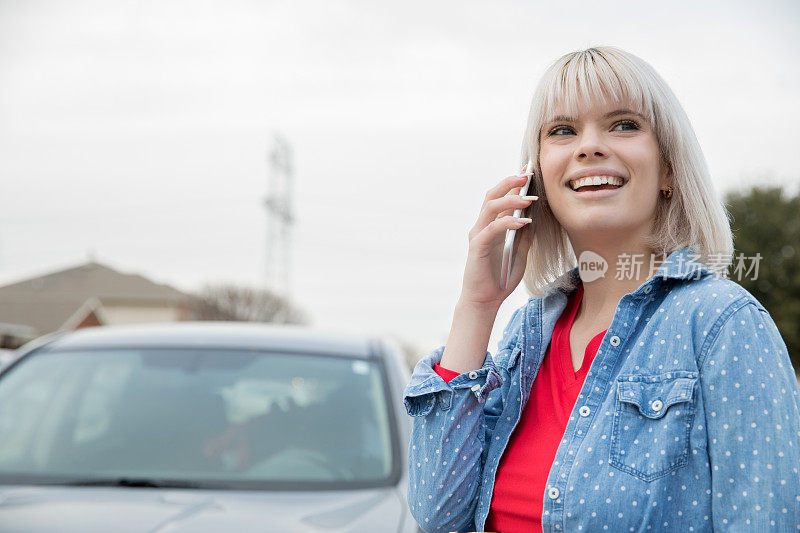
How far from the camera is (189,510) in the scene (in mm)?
2262

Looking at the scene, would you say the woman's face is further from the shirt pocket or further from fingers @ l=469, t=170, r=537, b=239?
the shirt pocket

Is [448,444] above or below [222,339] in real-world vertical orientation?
above

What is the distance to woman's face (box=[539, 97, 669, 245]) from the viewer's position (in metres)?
1.60

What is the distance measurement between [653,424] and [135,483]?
71.1 inches

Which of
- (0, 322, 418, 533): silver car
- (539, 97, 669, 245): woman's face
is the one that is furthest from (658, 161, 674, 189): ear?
(0, 322, 418, 533): silver car

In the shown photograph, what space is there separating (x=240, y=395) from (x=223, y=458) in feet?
1.06

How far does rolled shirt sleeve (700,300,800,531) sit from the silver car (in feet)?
3.77

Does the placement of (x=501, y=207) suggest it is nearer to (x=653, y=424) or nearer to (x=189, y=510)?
(x=653, y=424)

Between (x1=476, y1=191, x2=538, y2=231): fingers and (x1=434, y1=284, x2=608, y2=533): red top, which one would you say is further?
(x1=476, y1=191, x2=538, y2=231): fingers

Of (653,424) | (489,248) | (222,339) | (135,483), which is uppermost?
(489,248)

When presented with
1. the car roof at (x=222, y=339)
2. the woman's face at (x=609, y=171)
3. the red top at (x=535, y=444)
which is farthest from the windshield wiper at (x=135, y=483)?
the woman's face at (x=609, y=171)

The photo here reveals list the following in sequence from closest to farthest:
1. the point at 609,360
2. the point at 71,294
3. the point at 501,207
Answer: the point at 609,360
the point at 501,207
the point at 71,294

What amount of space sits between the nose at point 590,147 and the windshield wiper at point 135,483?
5.40ft

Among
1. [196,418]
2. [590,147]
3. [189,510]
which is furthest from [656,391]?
[196,418]
